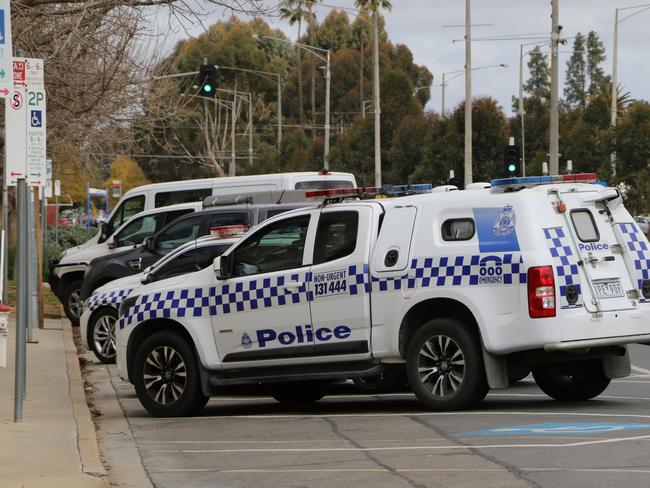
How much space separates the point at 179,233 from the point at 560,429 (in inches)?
434

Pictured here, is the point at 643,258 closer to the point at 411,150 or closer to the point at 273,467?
the point at 273,467

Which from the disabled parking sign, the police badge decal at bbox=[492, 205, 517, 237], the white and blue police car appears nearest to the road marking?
the police badge decal at bbox=[492, 205, 517, 237]

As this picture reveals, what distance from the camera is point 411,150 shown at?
6762 centimetres

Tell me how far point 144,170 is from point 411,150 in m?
37.4

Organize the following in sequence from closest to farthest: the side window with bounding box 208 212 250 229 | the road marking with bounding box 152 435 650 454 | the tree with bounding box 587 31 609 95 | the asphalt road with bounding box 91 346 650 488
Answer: the asphalt road with bounding box 91 346 650 488, the road marking with bounding box 152 435 650 454, the side window with bounding box 208 212 250 229, the tree with bounding box 587 31 609 95

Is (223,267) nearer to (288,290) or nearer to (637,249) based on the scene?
(288,290)

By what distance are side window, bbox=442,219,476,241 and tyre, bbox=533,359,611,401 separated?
1757mm

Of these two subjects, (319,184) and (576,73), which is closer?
(319,184)

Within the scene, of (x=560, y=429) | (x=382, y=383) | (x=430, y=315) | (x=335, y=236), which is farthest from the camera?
(x=382, y=383)

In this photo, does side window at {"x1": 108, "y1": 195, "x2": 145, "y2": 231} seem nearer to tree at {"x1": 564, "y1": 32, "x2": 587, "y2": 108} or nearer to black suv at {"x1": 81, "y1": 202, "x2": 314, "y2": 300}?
black suv at {"x1": 81, "y1": 202, "x2": 314, "y2": 300}

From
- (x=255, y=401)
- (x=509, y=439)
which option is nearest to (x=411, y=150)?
(x=255, y=401)

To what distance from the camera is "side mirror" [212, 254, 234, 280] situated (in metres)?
13.2

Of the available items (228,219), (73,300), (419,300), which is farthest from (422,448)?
(73,300)

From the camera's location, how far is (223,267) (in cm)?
1320
